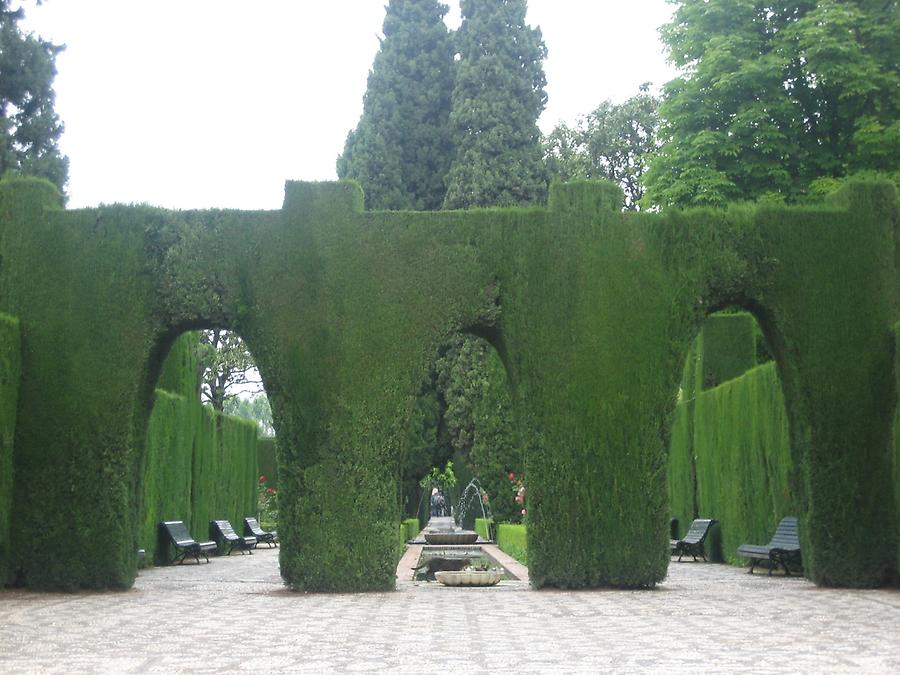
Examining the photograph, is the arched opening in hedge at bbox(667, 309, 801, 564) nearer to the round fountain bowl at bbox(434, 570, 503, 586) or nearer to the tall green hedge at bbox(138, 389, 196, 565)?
the round fountain bowl at bbox(434, 570, 503, 586)

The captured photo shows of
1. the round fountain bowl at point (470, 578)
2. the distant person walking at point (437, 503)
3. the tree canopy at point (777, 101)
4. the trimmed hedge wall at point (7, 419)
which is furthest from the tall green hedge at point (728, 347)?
the distant person walking at point (437, 503)

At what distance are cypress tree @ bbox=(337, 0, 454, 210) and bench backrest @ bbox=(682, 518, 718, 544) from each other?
48.9 feet

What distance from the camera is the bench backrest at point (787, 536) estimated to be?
14.1 meters

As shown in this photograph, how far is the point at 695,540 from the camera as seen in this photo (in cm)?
1820

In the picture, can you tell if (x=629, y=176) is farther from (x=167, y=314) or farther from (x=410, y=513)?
(x=167, y=314)

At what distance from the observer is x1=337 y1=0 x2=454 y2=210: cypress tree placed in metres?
30.7

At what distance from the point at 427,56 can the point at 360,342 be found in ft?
68.0

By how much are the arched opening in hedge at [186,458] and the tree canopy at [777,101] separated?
37.0ft

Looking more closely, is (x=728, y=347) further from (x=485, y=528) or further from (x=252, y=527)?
(x=252, y=527)

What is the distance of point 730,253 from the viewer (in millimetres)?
12703

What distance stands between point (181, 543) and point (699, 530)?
8.92 metres

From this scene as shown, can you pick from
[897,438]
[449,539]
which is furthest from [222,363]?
[897,438]

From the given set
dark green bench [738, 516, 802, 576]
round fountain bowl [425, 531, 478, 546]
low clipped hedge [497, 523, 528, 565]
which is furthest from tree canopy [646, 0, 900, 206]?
dark green bench [738, 516, 802, 576]

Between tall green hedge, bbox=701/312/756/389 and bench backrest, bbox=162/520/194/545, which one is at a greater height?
tall green hedge, bbox=701/312/756/389
